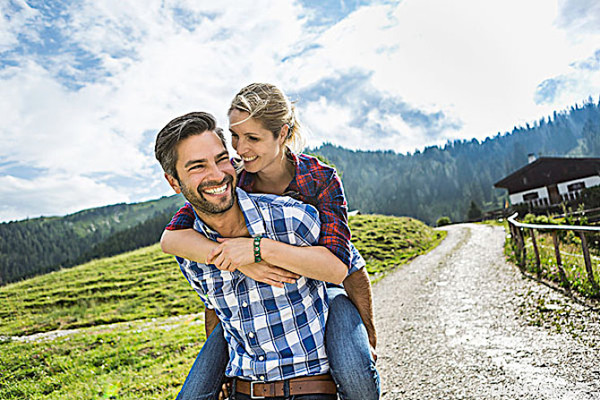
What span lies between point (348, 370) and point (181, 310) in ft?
56.2

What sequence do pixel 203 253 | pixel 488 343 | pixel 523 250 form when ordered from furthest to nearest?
pixel 523 250 < pixel 488 343 < pixel 203 253

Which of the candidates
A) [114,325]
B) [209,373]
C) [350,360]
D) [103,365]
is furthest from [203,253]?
[114,325]

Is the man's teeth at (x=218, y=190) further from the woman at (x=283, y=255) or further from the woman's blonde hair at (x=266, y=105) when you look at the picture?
the woman's blonde hair at (x=266, y=105)

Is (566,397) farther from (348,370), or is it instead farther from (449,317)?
(449,317)

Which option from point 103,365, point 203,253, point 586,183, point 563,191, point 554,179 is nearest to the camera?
point 203,253

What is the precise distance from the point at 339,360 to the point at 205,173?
1.31 m

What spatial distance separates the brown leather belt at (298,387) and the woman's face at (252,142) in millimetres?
1343

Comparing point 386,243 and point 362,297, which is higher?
point 362,297

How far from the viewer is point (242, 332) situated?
235 cm

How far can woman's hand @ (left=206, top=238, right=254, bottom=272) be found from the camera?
2.22m

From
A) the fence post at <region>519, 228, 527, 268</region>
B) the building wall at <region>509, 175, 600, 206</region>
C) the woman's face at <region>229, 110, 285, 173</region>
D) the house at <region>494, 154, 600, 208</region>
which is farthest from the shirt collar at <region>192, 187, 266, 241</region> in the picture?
the building wall at <region>509, 175, 600, 206</region>

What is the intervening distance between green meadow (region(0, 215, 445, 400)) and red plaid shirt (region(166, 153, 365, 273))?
4990 mm

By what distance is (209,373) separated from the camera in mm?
2506

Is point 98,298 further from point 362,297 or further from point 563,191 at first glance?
point 563,191
